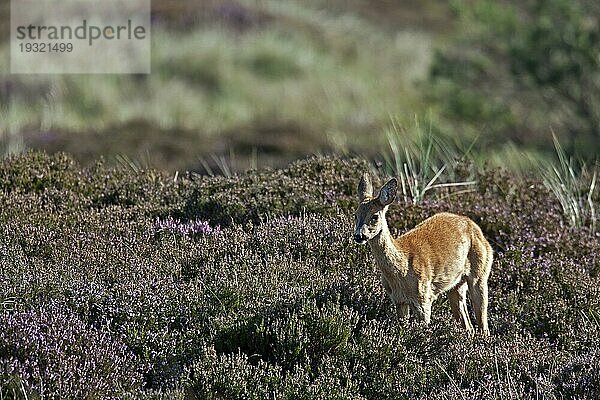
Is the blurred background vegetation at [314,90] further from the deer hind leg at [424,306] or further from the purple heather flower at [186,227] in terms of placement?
the deer hind leg at [424,306]

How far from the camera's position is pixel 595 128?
15.2 meters

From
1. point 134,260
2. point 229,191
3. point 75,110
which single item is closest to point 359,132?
point 75,110

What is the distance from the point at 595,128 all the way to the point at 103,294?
11.4 meters

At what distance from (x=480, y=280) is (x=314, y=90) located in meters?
17.4

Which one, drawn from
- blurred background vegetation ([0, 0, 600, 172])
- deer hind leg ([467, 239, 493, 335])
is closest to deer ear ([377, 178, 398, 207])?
deer hind leg ([467, 239, 493, 335])

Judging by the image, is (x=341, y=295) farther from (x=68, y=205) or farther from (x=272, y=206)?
(x=68, y=205)

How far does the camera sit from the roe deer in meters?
5.36

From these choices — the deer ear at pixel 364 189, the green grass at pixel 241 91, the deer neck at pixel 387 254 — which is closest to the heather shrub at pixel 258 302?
the deer neck at pixel 387 254

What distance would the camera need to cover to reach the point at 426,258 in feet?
18.7

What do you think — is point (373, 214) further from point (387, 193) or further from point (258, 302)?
point (258, 302)

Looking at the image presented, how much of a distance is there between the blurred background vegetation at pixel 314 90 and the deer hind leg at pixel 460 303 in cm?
351

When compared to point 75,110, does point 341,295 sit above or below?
above

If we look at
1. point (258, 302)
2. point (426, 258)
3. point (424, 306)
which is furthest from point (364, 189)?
point (258, 302)

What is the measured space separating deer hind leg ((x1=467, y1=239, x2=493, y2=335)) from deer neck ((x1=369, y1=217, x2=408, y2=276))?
0.63 m
